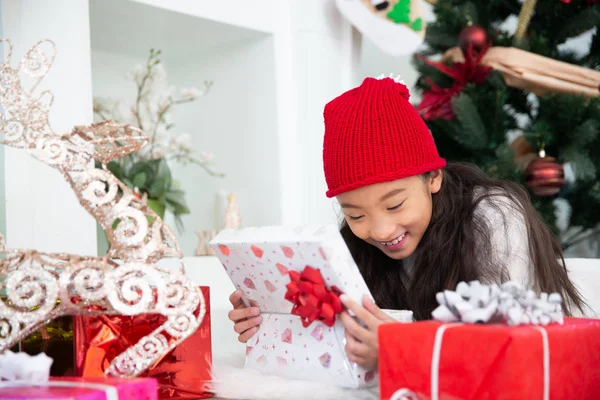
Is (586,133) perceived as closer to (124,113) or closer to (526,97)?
(526,97)

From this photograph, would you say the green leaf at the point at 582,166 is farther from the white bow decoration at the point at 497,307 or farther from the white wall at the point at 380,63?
the white bow decoration at the point at 497,307

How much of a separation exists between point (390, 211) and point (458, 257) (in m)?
0.17

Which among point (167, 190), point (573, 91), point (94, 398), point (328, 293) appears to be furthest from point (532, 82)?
point (94, 398)

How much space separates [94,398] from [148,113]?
4.75ft

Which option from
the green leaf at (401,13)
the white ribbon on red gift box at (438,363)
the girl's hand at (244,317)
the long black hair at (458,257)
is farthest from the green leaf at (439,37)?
the white ribbon on red gift box at (438,363)

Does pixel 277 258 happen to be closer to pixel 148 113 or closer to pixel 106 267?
pixel 106 267

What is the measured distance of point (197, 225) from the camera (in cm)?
227

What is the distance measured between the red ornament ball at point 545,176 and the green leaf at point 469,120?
15 cm

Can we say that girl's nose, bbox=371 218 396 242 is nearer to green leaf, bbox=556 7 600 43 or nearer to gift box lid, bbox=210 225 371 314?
gift box lid, bbox=210 225 371 314

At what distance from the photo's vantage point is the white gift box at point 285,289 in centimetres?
87

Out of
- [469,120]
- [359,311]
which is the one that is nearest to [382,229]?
[359,311]

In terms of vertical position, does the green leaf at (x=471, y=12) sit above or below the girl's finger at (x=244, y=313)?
above

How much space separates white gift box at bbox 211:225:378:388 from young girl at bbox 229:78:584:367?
50 mm

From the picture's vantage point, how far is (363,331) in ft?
2.89
